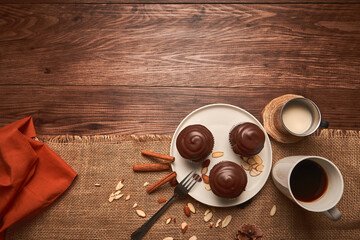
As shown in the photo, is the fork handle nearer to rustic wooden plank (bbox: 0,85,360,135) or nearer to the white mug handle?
rustic wooden plank (bbox: 0,85,360,135)

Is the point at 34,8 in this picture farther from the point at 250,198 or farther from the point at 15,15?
the point at 250,198

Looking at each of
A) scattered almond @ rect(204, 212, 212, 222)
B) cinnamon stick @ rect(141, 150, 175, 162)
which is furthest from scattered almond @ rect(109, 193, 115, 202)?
scattered almond @ rect(204, 212, 212, 222)

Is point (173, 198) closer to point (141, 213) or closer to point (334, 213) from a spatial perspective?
point (141, 213)

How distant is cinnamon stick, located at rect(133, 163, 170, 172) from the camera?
1.23 m

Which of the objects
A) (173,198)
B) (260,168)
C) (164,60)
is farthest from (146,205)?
(164,60)

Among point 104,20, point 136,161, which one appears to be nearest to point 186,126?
point 136,161

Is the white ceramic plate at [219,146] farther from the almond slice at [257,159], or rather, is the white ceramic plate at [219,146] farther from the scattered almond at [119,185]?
the scattered almond at [119,185]

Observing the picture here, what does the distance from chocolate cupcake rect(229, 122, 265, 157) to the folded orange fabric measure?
2.64 ft

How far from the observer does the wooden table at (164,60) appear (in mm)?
1312

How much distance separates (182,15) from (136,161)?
0.82 m

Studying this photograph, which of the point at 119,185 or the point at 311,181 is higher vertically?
the point at 311,181

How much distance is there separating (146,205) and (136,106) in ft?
1.64

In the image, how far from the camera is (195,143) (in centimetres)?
→ 109

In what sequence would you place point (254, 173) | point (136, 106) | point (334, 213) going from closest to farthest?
point (334, 213) < point (254, 173) < point (136, 106)
